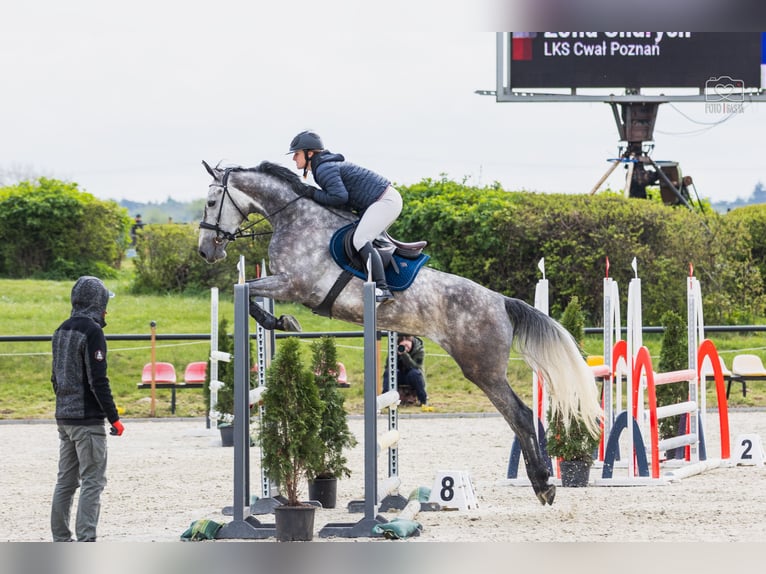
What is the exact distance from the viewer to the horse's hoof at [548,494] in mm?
6691

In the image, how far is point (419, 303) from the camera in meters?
6.25

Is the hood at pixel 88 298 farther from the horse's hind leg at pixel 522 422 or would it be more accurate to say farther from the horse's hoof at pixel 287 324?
the horse's hind leg at pixel 522 422

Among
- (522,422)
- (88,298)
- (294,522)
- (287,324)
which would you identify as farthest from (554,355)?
(88,298)

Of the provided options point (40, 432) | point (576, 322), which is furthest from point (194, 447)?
point (576, 322)

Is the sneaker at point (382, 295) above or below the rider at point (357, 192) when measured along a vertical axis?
below

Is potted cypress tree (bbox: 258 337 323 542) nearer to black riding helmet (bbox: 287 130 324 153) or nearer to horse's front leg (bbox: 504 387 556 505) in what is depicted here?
black riding helmet (bbox: 287 130 324 153)

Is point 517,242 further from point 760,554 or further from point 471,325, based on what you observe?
point 760,554

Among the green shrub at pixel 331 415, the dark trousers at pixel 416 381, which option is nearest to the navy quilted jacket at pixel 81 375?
the green shrub at pixel 331 415

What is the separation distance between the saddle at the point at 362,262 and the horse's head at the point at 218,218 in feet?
1.90

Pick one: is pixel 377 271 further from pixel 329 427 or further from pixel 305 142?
pixel 329 427

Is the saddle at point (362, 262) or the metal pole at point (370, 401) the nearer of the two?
the metal pole at point (370, 401)

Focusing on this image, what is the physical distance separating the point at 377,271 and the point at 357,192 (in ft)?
1.55

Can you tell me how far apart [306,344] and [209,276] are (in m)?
3.60

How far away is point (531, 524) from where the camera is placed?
6.20 meters
